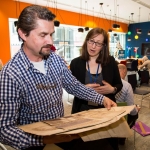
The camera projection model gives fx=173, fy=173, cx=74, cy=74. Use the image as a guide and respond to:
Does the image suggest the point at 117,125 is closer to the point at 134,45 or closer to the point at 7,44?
the point at 7,44

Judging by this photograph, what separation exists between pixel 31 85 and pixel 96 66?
2.79 ft

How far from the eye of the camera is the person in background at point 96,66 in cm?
154

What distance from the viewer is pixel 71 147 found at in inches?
35.3

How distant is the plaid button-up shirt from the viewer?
0.76 meters

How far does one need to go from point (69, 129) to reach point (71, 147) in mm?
241

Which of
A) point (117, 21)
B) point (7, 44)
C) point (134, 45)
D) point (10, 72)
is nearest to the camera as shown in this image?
point (10, 72)

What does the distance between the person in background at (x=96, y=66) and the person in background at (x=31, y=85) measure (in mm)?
559

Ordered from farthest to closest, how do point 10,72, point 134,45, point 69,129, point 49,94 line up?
point 134,45 → point 49,94 → point 10,72 → point 69,129

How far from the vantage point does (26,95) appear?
2.81 ft

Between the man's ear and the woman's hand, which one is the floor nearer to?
the man's ear

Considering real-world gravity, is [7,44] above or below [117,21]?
below

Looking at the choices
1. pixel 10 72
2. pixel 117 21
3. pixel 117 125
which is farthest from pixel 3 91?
pixel 117 21

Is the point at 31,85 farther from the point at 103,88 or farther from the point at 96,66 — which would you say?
the point at 96,66

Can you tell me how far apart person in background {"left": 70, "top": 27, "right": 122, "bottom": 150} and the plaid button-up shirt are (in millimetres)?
442
